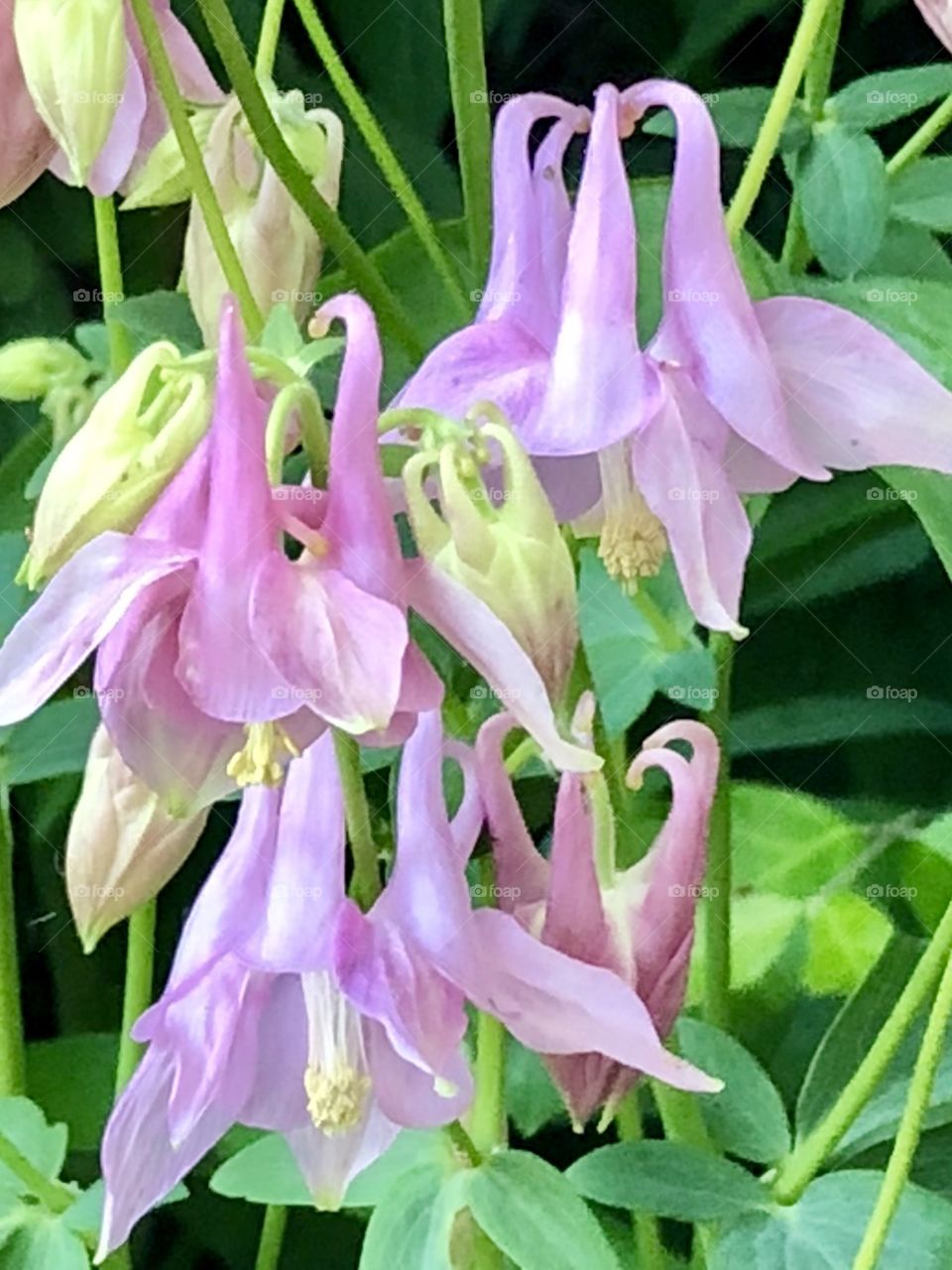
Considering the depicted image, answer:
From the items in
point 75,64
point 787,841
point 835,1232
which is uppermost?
point 75,64

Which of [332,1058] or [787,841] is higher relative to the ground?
[332,1058]

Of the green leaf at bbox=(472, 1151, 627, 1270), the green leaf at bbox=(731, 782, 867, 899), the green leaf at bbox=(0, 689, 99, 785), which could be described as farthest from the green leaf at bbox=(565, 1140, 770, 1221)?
the green leaf at bbox=(731, 782, 867, 899)

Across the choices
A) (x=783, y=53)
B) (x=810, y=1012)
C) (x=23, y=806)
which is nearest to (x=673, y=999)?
(x=810, y=1012)

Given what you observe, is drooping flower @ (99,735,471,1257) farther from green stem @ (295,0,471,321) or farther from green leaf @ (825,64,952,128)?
green leaf @ (825,64,952,128)

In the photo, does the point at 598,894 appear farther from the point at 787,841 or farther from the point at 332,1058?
the point at 787,841

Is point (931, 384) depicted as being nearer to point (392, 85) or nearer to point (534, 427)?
point (534, 427)

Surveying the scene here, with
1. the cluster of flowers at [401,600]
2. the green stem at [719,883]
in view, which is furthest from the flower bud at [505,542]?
the green stem at [719,883]

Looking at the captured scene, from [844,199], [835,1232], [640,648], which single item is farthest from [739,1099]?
[844,199]
